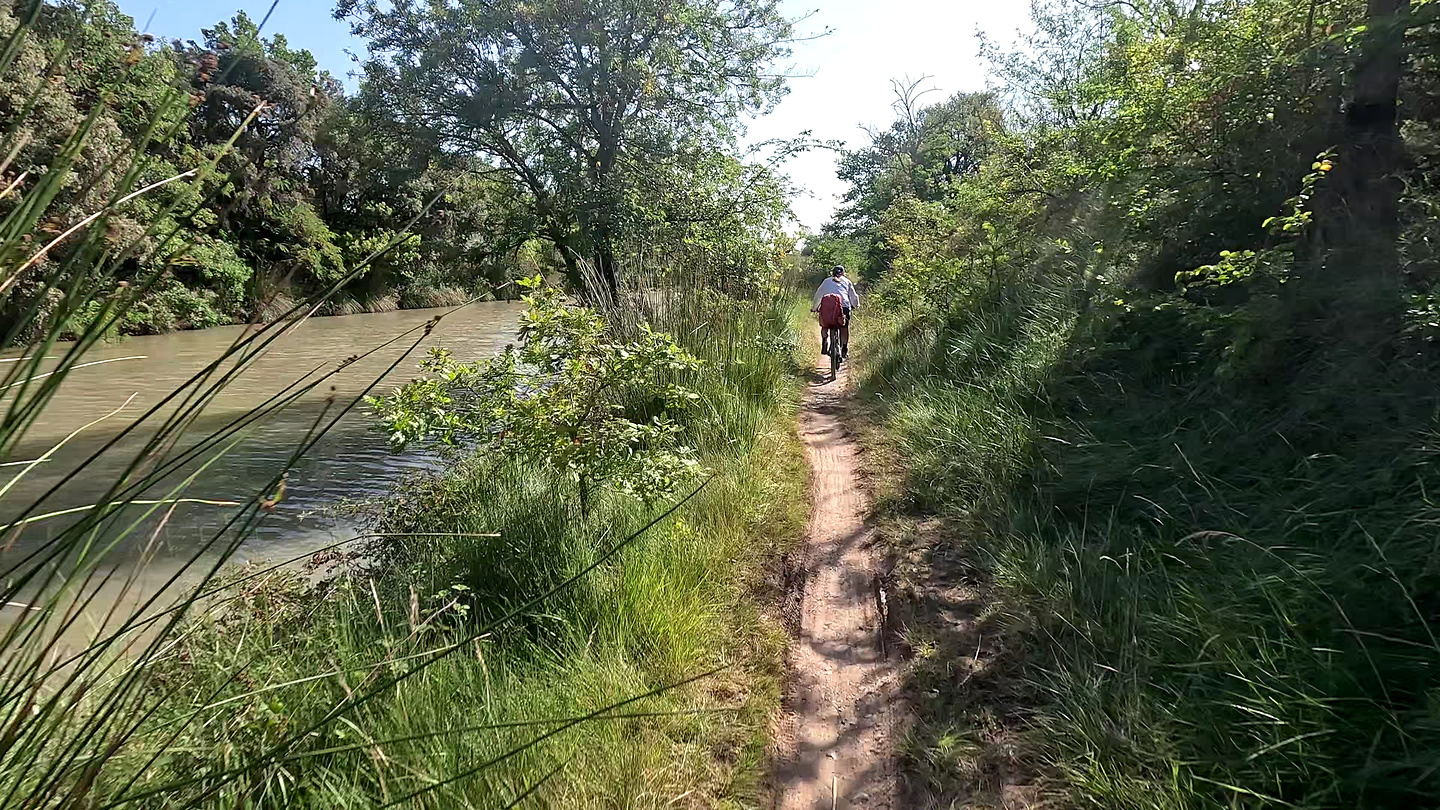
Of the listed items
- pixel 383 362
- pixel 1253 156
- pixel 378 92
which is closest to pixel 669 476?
pixel 1253 156

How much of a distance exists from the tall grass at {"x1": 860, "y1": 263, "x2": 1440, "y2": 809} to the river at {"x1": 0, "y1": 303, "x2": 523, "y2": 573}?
2572 mm

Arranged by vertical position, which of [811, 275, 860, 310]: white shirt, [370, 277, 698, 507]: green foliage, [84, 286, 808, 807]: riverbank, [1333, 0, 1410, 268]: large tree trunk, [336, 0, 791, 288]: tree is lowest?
[84, 286, 808, 807]: riverbank

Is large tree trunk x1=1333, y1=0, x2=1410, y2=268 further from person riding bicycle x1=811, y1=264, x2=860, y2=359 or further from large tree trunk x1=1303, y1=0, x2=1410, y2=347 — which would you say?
person riding bicycle x1=811, y1=264, x2=860, y2=359

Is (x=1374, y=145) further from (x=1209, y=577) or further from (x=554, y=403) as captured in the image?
(x=554, y=403)

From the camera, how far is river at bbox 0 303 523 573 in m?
5.05

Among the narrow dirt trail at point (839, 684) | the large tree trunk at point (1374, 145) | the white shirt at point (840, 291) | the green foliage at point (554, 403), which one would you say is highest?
the large tree trunk at point (1374, 145)

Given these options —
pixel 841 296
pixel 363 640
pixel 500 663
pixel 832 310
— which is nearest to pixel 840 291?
pixel 841 296

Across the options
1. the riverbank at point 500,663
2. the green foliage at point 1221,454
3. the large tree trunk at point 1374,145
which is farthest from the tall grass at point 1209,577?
the riverbank at point 500,663

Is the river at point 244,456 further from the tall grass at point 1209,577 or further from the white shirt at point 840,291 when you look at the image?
the white shirt at point 840,291

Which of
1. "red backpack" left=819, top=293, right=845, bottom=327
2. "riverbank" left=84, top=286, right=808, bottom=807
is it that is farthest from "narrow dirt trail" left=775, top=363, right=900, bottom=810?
"red backpack" left=819, top=293, right=845, bottom=327

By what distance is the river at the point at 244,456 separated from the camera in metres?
5.05

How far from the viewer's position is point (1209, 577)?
9.01 feet

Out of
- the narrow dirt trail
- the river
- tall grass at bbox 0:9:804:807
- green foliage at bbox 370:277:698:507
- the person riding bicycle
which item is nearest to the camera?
tall grass at bbox 0:9:804:807

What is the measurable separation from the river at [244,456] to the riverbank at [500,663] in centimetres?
58
